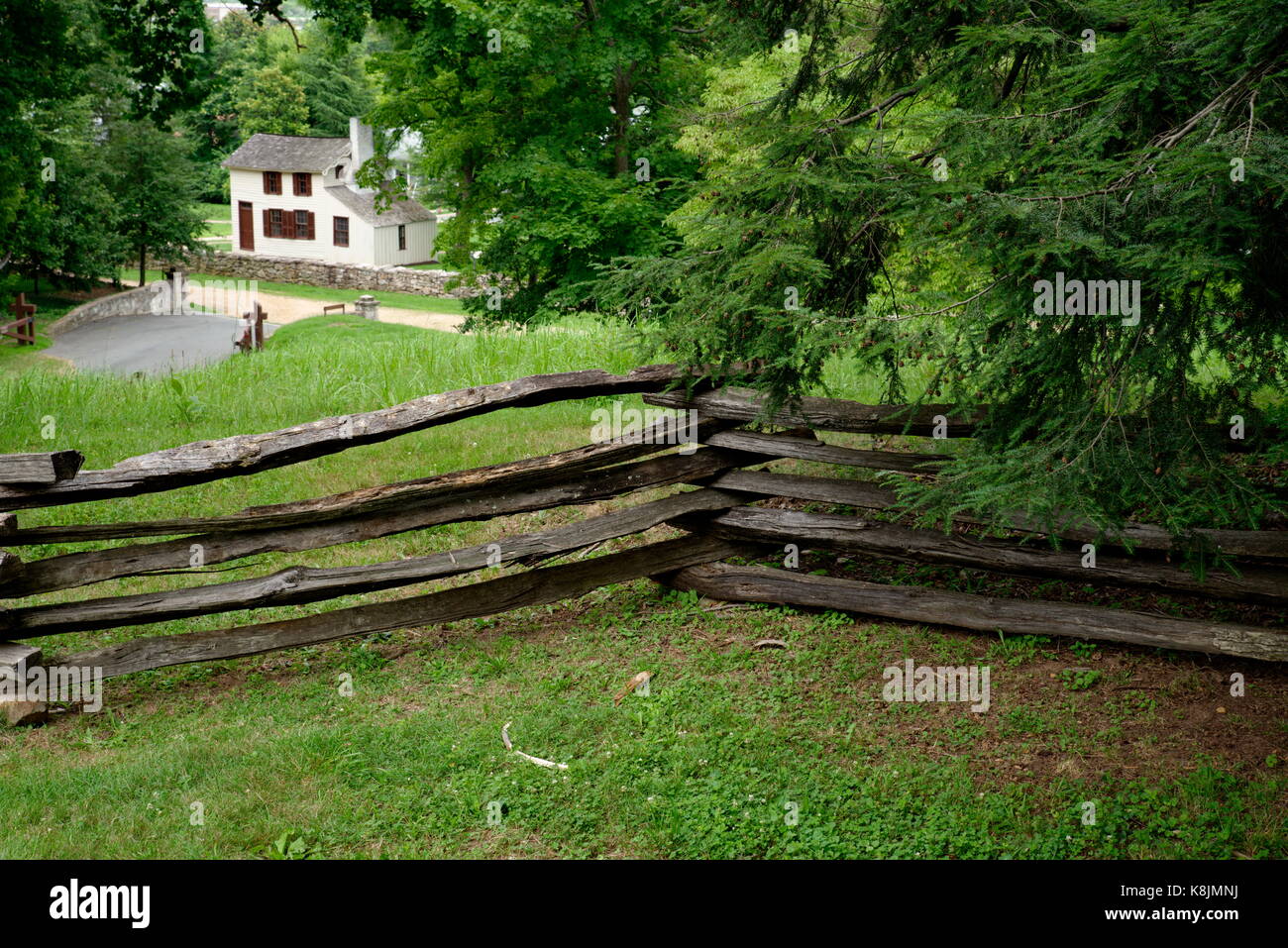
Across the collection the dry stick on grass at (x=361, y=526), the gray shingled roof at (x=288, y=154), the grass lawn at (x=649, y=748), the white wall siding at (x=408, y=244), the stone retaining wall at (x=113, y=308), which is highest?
the gray shingled roof at (x=288, y=154)

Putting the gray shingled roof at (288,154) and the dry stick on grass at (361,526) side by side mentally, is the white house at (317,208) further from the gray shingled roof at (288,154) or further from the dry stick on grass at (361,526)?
the dry stick on grass at (361,526)

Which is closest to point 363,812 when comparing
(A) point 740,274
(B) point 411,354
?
(A) point 740,274

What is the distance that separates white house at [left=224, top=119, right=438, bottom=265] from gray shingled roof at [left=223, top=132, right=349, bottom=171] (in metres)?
0.05

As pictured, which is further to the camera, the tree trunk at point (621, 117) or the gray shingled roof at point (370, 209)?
the gray shingled roof at point (370, 209)

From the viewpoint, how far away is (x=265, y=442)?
6121 mm

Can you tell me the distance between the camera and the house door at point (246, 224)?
5209 cm

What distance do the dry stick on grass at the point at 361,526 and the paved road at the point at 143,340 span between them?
17.6 metres

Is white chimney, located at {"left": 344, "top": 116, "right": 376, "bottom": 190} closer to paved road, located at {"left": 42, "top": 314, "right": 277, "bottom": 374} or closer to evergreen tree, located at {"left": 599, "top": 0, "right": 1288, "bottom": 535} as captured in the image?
paved road, located at {"left": 42, "top": 314, "right": 277, "bottom": 374}

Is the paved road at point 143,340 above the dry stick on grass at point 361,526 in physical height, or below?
above

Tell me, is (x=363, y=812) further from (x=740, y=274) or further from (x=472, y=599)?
(x=740, y=274)

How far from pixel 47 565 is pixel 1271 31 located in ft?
21.9

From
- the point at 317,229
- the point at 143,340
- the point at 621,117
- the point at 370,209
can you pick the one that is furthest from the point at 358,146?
the point at 621,117

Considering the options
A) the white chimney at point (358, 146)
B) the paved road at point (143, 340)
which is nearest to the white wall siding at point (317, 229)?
the white chimney at point (358, 146)

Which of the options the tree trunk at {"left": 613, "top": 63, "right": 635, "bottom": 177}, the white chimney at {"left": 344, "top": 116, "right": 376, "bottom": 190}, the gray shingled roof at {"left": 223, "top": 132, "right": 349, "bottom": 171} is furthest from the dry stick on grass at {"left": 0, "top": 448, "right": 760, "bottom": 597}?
the gray shingled roof at {"left": 223, "top": 132, "right": 349, "bottom": 171}
